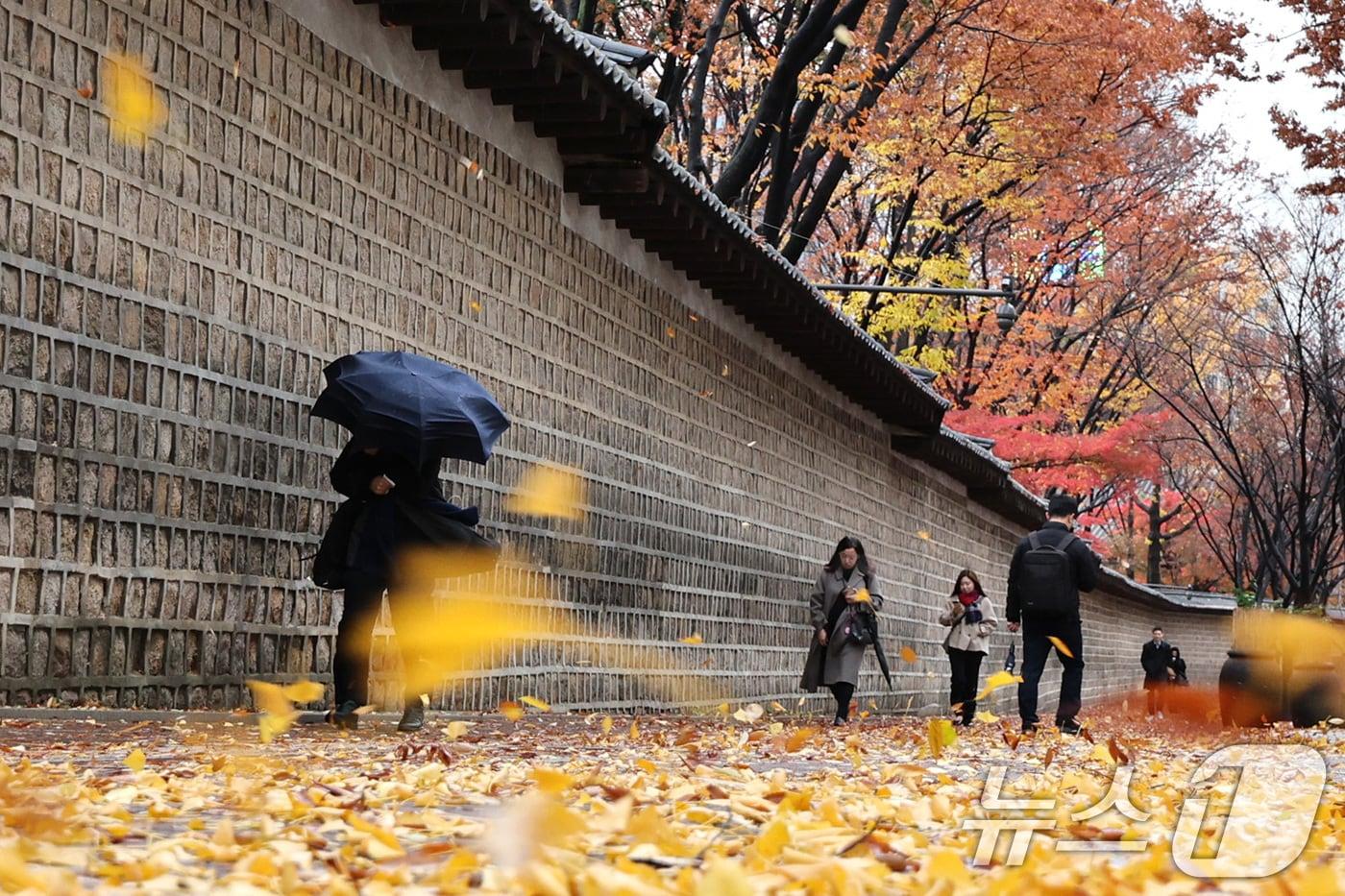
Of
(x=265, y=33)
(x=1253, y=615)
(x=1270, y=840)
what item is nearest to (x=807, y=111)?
(x=1253, y=615)

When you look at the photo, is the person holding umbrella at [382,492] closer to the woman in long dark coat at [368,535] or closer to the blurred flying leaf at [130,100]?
the woman in long dark coat at [368,535]

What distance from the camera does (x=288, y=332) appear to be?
32.1 ft

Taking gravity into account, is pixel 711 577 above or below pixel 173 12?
below

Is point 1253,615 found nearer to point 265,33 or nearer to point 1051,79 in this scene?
point 1051,79

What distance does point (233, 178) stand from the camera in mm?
9250

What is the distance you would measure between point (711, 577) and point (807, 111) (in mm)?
4538

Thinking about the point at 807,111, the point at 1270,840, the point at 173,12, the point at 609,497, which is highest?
the point at 807,111

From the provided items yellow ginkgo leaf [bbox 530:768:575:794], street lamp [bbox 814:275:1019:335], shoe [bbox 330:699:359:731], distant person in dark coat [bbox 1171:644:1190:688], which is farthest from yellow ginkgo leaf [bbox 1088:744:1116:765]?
distant person in dark coat [bbox 1171:644:1190:688]

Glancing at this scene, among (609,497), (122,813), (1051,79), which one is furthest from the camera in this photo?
(1051,79)

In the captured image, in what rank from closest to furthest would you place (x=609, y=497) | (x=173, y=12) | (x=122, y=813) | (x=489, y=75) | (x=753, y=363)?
(x=122, y=813) < (x=173, y=12) < (x=489, y=75) < (x=609, y=497) < (x=753, y=363)

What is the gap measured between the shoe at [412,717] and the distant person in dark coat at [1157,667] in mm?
25917

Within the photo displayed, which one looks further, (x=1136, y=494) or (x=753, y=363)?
(x=1136, y=494)

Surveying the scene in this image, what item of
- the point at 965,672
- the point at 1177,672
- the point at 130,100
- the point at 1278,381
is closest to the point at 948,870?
the point at 130,100

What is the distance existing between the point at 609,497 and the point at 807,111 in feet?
17.4
